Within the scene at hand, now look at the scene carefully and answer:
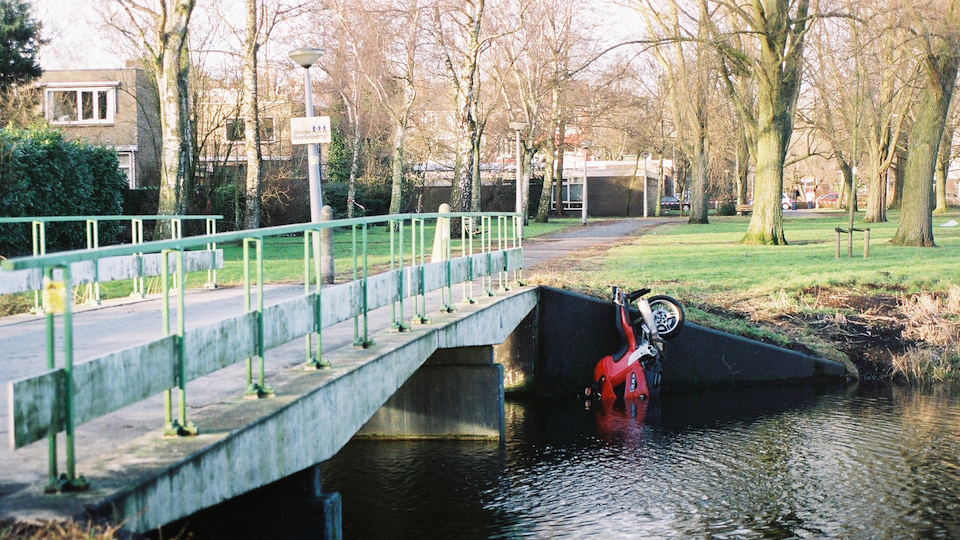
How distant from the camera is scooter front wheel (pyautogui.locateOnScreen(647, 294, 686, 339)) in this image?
45.1 feet

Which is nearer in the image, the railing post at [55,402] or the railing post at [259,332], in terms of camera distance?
the railing post at [55,402]

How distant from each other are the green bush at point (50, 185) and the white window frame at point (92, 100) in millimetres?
16518

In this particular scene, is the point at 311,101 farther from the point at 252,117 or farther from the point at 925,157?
the point at 925,157

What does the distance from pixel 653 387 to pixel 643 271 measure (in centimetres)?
513

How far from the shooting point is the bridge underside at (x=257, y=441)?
13.2ft

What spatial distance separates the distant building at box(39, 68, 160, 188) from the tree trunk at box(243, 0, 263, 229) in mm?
15237

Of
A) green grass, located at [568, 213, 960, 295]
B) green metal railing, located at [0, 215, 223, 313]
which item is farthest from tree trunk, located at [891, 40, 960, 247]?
green metal railing, located at [0, 215, 223, 313]

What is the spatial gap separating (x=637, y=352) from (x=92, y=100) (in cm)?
3449

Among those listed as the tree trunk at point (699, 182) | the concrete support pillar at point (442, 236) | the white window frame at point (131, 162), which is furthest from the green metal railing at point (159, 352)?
the white window frame at point (131, 162)

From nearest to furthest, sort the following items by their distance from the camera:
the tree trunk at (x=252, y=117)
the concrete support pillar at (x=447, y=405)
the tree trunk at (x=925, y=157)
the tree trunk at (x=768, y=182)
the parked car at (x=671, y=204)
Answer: the concrete support pillar at (x=447, y=405) → the tree trunk at (x=252, y=117) → the tree trunk at (x=925, y=157) → the tree trunk at (x=768, y=182) → the parked car at (x=671, y=204)

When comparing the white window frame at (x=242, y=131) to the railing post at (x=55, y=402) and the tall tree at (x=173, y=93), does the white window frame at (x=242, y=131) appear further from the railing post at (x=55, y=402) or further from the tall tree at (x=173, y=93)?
the railing post at (x=55, y=402)

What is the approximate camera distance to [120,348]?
7.06 m

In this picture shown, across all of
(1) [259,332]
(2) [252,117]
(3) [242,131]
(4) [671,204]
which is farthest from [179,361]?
(4) [671,204]

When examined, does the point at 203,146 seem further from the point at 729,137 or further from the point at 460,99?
the point at 729,137
